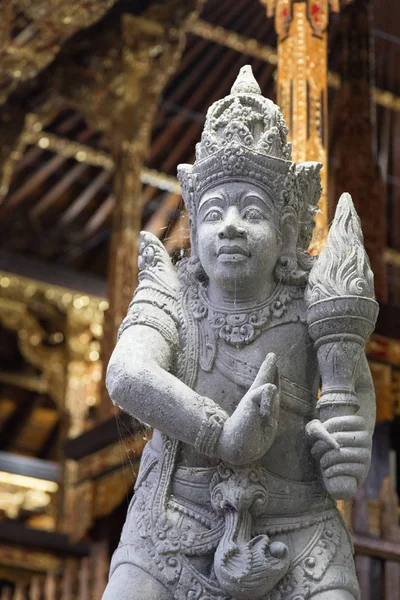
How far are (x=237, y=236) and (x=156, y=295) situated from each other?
27 cm

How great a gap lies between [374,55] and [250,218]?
13.2ft

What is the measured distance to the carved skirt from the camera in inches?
135

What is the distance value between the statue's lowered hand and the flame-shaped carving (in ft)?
0.99

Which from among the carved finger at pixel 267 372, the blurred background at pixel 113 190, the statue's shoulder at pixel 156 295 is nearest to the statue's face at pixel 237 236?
the statue's shoulder at pixel 156 295

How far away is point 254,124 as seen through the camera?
3.77 meters

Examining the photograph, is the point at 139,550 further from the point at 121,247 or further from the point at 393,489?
the point at 121,247

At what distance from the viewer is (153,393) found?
3.45m

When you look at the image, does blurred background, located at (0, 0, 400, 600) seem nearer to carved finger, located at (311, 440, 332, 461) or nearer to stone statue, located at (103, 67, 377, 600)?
stone statue, located at (103, 67, 377, 600)

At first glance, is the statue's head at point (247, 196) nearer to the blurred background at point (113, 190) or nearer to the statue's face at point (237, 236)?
the statue's face at point (237, 236)

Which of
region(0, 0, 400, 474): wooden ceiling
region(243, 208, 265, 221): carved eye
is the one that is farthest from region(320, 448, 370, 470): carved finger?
region(0, 0, 400, 474): wooden ceiling

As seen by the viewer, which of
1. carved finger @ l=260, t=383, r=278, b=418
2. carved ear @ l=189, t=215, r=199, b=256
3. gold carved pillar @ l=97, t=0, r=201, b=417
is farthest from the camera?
gold carved pillar @ l=97, t=0, r=201, b=417

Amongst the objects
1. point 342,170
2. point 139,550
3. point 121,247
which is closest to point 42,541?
point 121,247

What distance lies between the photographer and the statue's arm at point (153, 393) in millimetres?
3422

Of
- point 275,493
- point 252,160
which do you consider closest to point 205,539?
point 275,493
